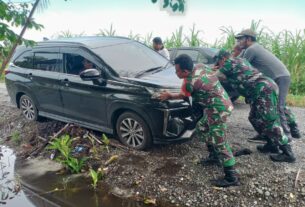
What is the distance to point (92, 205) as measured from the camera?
182 inches

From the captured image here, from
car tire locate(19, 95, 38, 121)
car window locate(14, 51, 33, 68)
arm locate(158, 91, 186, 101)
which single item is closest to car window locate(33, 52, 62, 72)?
car window locate(14, 51, 33, 68)

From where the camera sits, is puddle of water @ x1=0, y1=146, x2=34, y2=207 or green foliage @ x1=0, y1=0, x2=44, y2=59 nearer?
green foliage @ x1=0, y1=0, x2=44, y2=59

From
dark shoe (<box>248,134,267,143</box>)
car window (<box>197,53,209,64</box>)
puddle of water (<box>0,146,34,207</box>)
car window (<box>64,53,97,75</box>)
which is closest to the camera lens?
puddle of water (<box>0,146,34,207</box>)

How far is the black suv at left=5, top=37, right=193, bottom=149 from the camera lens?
5383mm

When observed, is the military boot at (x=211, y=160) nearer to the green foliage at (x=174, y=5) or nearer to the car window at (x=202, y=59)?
the green foliage at (x=174, y=5)

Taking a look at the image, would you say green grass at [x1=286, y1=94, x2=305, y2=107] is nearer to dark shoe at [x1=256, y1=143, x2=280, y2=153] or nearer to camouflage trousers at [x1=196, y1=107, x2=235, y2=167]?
dark shoe at [x1=256, y1=143, x2=280, y2=153]

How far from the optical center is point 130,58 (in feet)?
21.0

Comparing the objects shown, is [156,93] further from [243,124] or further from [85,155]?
[243,124]

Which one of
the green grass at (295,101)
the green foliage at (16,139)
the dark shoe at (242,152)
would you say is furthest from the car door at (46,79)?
the green grass at (295,101)

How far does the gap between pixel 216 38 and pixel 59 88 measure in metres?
7.98

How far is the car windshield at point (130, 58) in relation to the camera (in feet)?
19.7

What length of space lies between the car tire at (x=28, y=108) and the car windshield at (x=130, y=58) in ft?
7.18

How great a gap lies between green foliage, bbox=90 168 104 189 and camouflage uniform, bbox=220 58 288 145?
2368mm

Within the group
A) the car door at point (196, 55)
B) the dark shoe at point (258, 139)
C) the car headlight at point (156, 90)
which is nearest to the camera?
the car headlight at point (156, 90)
